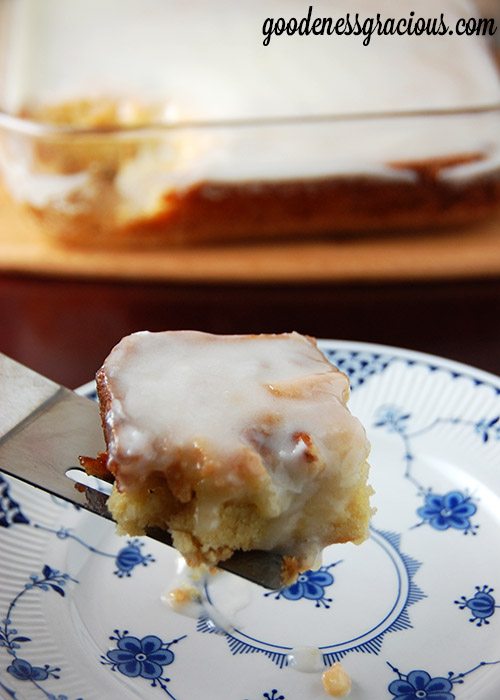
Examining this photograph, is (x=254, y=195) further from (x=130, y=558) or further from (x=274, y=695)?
(x=274, y=695)

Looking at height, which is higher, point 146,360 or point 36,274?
point 146,360

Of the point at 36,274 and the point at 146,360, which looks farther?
the point at 36,274

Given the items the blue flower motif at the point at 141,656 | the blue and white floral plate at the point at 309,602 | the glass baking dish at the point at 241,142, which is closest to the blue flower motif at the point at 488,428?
the blue and white floral plate at the point at 309,602

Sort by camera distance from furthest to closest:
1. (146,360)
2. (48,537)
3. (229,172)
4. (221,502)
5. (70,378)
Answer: (229,172) → (70,378) → (48,537) → (146,360) → (221,502)

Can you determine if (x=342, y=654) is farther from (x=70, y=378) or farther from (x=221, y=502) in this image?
(x=70, y=378)

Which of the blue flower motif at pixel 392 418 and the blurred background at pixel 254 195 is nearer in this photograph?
the blue flower motif at pixel 392 418

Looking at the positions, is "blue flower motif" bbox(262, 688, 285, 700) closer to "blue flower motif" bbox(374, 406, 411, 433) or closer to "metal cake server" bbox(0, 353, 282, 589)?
"metal cake server" bbox(0, 353, 282, 589)

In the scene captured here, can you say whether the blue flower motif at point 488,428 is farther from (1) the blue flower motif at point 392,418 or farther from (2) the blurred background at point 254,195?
(2) the blurred background at point 254,195

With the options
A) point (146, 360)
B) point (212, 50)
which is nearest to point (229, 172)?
point (212, 50)
